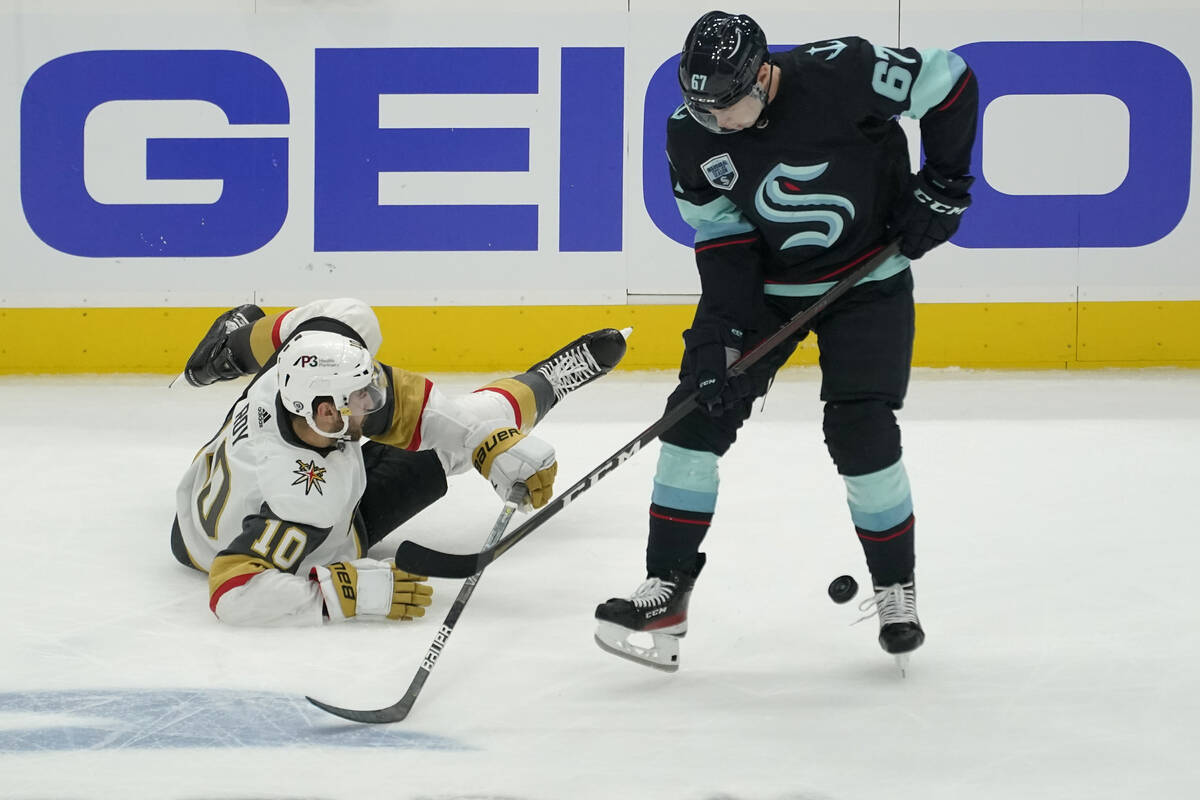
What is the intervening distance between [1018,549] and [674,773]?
1.42 meters

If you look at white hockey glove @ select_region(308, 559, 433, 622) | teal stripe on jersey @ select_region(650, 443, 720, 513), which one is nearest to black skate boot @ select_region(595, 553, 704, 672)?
teal stripe on jersey @ select_region(650, 443, 720, 513)

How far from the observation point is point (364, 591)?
2574 mm

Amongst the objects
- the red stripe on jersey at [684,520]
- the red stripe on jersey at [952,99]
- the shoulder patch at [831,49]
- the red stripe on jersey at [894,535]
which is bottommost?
the red stripe on jersey at [894,535]

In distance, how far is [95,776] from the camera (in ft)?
6.27

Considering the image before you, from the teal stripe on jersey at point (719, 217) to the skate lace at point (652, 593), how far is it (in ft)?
1.96

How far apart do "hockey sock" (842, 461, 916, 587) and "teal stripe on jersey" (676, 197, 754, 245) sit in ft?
1.51

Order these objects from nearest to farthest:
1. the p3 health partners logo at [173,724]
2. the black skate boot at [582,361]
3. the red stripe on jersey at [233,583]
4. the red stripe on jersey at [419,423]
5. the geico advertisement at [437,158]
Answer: the p3 health partners logo at [173,724] < the red stripe on jersey at [233,583] < the red stripe on jersey at [419,423] < the black skate boot at [582,361] < the geico advertisement at [437,158]

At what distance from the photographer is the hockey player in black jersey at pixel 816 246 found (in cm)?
223

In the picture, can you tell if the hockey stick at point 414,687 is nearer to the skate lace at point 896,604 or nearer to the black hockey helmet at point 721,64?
the skate lace at point 896,604

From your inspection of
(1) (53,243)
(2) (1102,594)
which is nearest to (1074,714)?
(2) (1102,594)

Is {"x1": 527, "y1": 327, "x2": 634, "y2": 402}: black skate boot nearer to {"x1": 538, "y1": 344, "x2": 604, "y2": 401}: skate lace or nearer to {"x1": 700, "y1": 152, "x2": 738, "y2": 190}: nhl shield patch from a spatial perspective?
{"x1": 538, "y1": 344, "x2": 604, "y2": 401}: skate lace

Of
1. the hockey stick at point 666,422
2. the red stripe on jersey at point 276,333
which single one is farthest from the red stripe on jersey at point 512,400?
the hockey stick at point 666,422

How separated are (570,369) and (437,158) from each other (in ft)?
6.90

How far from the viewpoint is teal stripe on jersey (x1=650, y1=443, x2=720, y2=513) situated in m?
2.33
